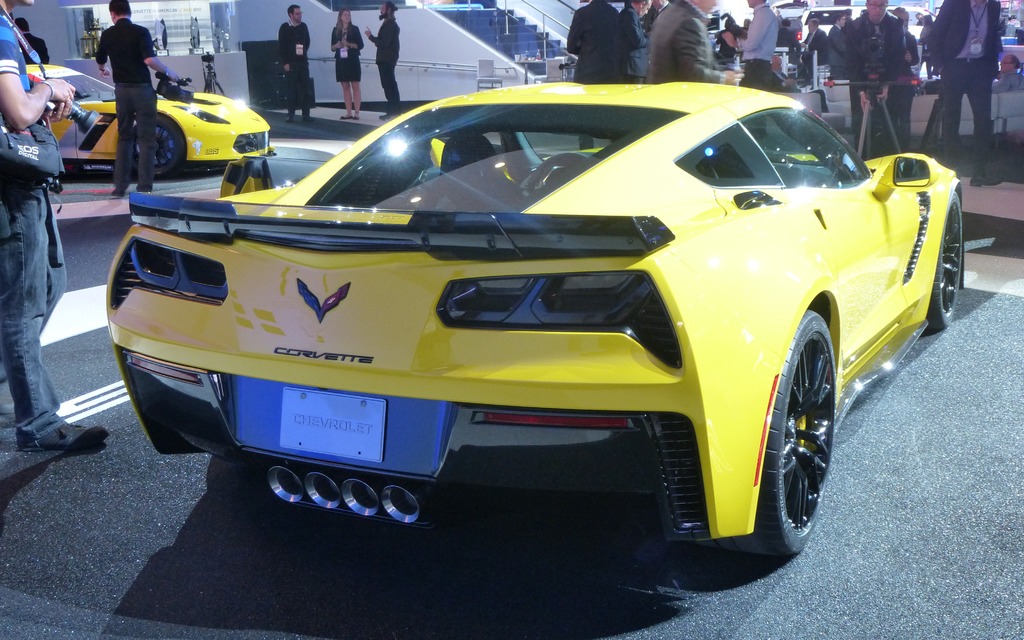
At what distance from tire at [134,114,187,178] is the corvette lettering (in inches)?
348

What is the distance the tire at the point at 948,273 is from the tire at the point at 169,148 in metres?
7.87

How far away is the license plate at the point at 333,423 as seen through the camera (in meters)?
2.42

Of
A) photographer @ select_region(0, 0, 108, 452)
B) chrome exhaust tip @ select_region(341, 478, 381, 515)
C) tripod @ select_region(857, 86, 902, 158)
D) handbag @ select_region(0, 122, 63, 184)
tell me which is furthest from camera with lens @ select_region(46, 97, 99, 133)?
tripod @ select_region(857, 86, 902, 158)

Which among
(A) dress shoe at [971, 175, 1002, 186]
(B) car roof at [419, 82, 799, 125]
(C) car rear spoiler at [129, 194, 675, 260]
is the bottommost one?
(A) dress shoe at [971, 175, 1002, 186]

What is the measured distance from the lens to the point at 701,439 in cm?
231

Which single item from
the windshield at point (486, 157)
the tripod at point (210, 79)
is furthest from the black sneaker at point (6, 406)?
the tripod at point (210, 79)

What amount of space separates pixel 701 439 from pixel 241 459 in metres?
1.13

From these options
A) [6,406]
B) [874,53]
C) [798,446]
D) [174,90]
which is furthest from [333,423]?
[174,90]

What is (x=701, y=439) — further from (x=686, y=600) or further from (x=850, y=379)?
(x=850, y=379)

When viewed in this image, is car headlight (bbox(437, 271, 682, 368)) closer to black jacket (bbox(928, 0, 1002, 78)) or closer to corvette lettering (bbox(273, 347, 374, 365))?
corvette lettering (bbox(273, 347, 374, 365))

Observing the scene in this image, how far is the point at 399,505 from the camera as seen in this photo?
2523 millimetres

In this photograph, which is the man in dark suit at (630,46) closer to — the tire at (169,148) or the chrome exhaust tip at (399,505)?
the tire at (169,148)

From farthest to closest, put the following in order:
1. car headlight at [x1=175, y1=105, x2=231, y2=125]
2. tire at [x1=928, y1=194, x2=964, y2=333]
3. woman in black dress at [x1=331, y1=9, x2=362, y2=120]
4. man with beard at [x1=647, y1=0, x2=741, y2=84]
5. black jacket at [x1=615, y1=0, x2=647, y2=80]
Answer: woman in black dress at [x1=331, y1=9, x2=362, y2=120] < car headlight at [x1=175, y1=105, x2=231, y2=125] < black jacket at [x1=615, y1=0, x2=647, y2=80] < man with beard at [x1=647, y1=0, x2=741, y2=84] < tire at [x1=928, y1=194, x2=964, y2=333]

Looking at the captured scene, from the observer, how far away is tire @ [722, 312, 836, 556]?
8.56ft
